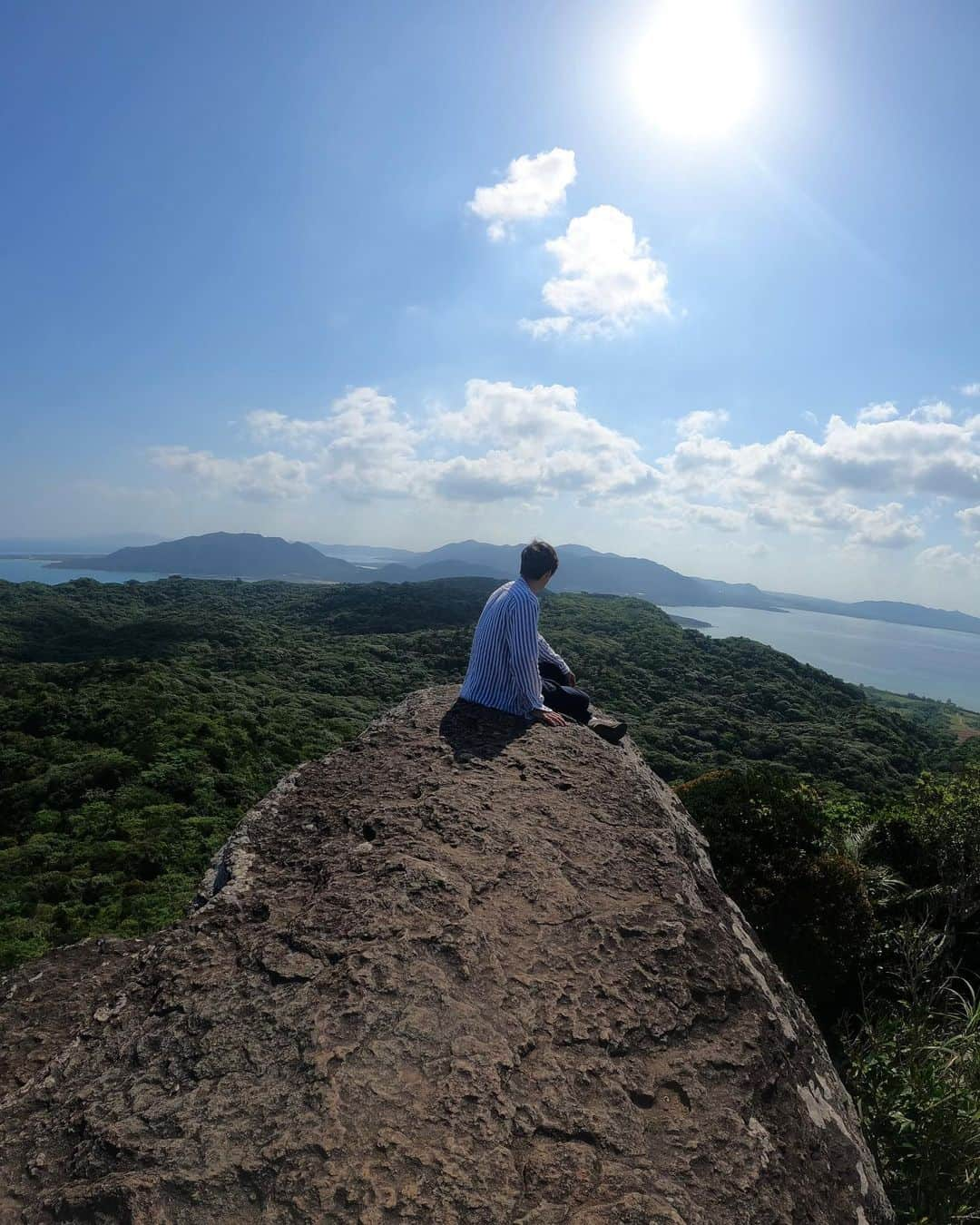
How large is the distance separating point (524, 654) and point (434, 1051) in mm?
2947

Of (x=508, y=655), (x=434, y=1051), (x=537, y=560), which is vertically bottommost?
(x=434, y=1051)

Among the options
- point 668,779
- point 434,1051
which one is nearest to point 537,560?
point 434,1051

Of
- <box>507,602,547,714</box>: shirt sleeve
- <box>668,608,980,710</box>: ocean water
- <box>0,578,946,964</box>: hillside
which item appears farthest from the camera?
<box>668,608,980,710</box>: ocean water

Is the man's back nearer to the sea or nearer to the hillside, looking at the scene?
the hillside

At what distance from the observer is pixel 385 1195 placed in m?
1.89

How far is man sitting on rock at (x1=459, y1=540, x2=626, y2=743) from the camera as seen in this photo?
4.92 m

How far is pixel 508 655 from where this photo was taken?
16.6 ft

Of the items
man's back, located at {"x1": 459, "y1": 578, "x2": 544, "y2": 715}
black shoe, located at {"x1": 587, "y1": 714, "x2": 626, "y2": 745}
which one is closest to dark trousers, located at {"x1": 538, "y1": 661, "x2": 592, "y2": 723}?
black shoe, located at {"x1": 587, "y1": 714, "x2": 626, "y2": 745}

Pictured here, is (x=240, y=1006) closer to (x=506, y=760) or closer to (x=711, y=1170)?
(x=711, y=1170)

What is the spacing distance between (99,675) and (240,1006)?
45455 mm

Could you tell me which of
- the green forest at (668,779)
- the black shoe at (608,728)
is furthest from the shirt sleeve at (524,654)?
the green forest at (668,779)

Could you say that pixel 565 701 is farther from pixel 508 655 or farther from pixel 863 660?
pixel 863 660

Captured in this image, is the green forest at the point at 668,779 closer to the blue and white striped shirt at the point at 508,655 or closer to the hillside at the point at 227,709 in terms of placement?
the hillside at the point at 227,709

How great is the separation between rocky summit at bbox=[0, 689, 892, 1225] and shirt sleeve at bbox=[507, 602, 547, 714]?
1.29m
